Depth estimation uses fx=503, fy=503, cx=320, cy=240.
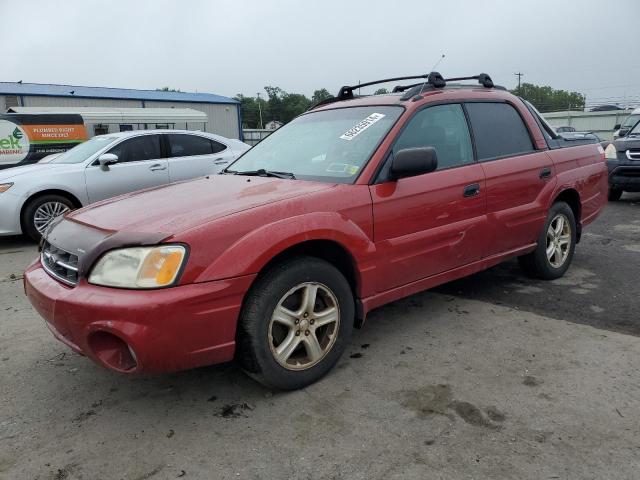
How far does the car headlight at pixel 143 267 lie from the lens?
92.0 inches

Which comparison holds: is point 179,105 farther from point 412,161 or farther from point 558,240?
point 412,161

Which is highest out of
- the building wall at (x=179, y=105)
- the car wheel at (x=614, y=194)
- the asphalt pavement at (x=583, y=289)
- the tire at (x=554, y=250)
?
the building wall at (x=179, y=105)

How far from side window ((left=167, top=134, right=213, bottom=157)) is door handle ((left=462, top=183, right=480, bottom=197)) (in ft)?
18.5

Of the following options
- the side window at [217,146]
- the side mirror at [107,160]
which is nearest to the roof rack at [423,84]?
the side mirror at [107,160]

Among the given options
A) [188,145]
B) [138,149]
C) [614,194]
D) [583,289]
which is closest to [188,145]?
[188,145]

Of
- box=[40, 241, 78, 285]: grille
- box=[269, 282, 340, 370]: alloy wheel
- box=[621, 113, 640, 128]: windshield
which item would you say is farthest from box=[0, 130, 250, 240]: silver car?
box=[621, 113, 640, 128]: windshield

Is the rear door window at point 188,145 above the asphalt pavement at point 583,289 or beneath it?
above

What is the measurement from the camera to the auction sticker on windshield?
3422 mm

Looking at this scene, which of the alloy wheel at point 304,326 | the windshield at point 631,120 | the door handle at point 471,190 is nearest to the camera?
the alloy wheel at point 304,326

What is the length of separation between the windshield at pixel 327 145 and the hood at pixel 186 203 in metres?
0.21

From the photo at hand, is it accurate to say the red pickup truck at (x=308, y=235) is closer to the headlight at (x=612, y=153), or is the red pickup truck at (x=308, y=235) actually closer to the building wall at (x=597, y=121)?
the headlight at (x=612, y=153)

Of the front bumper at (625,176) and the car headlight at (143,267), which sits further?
the front bumper at (625,176)

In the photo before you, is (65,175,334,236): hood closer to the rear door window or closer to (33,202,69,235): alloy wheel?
(33,202,69,235): alloy wheel

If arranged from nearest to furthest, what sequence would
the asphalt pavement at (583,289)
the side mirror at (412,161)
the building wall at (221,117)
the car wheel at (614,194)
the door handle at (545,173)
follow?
the side mirror at (412,161) → the asphalt pavement at (583,289) → the door handle at (545,173) → the car wheel at (614,194) → the building wall at (221,117)
